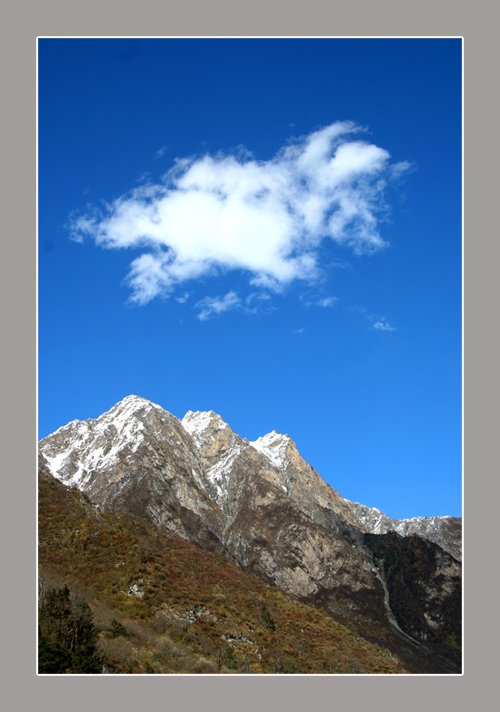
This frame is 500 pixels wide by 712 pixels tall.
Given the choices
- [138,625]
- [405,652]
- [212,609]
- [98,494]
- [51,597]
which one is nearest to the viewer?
[51,597]

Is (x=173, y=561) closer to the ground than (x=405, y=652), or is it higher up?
higher up

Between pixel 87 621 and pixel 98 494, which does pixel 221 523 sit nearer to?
pixel 98 494

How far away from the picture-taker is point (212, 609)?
5041cm

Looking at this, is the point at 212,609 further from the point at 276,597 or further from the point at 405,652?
the point at 405,652

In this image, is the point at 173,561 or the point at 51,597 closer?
the point at 51,597

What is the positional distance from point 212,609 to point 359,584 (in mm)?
132856

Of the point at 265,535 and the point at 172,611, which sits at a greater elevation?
the point at 172,611

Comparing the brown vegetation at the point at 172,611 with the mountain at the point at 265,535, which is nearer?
the brown vegetation at the point at 172,611

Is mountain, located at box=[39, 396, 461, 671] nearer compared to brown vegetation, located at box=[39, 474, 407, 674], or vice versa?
brown vegetation, located at box=[39, 474, 407, 674]

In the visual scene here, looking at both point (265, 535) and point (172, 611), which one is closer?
point (172, 611)
